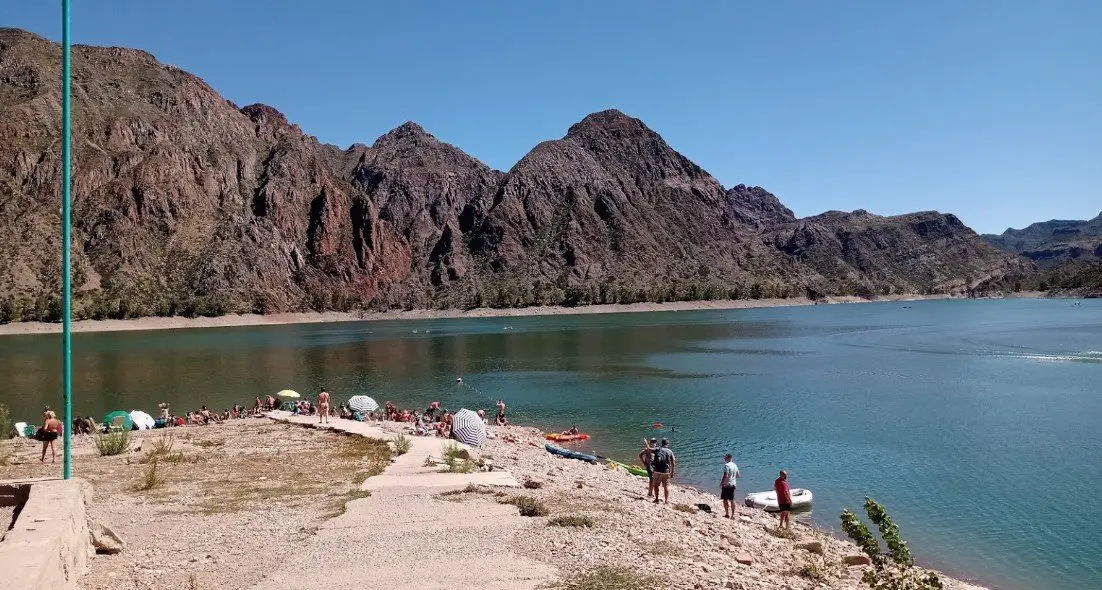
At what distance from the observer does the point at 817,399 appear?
4662cm

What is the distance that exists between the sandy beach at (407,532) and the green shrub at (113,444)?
19.6 inches

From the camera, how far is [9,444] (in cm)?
2741

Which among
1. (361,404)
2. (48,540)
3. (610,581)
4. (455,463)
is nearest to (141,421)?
(361,404)

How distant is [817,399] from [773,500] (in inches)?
1016

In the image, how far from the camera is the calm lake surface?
2216cm

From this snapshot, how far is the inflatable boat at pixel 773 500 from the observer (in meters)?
22.6

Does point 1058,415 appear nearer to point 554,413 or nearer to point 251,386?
point 554,413

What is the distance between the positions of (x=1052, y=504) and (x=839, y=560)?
13.0 metres

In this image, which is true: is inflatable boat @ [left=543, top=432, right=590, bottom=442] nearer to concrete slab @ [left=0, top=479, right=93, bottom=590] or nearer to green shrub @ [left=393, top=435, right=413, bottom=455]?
green shrub @ [left=393, top=435, right=413, bottom=455]

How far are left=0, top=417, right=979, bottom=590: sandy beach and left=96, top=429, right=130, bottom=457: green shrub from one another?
50 centimetres

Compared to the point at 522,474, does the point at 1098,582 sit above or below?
below

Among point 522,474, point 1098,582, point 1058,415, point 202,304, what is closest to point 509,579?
point 522,474

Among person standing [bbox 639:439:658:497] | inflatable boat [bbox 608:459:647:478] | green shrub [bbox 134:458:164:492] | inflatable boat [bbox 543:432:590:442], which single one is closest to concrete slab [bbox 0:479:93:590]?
green shrub [bbox 134:458:164:492]

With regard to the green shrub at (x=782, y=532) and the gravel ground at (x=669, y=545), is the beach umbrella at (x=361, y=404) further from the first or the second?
the green shrub at (x=782, y=532)
